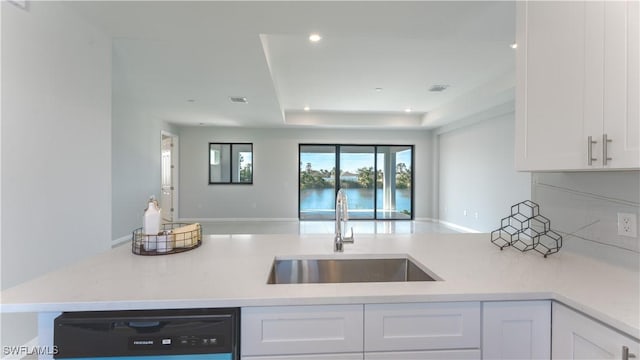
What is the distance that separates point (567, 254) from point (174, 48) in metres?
3.45

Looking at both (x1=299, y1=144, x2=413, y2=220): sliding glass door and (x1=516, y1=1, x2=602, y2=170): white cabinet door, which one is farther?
(x1=299, y1=144, x2=413, y2=220): sliding glass door

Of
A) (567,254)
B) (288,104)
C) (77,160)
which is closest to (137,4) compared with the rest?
(77,160)

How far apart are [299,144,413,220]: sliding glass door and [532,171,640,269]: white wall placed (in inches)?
248

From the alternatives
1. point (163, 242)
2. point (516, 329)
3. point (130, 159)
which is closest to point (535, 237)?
point (516, 329)

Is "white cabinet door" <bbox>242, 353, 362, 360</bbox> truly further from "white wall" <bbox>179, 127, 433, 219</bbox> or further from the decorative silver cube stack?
"white wall" <bbox>179, 127, 433, 219</bbox>

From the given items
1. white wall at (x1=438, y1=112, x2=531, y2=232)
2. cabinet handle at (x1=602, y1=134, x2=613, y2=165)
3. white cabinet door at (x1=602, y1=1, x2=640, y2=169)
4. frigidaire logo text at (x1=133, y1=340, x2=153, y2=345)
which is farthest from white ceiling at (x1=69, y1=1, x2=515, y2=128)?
frigidaire logo text at (x1=133, y1=340, x2=153, y2=345)

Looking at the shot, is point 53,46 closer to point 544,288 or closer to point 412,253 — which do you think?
point 412,253

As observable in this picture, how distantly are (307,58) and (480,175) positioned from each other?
14.1ft

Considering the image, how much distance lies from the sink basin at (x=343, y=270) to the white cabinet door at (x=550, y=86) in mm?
772

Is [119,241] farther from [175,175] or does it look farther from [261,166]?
[261,166]

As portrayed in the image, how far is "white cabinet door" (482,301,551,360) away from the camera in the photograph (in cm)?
102

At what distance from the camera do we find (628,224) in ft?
4.18

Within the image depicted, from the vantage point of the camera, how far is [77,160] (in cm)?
226

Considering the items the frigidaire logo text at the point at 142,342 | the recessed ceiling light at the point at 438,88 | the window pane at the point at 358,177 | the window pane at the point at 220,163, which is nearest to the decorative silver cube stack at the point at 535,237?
the frigidaire logo text at the point at 142,342
